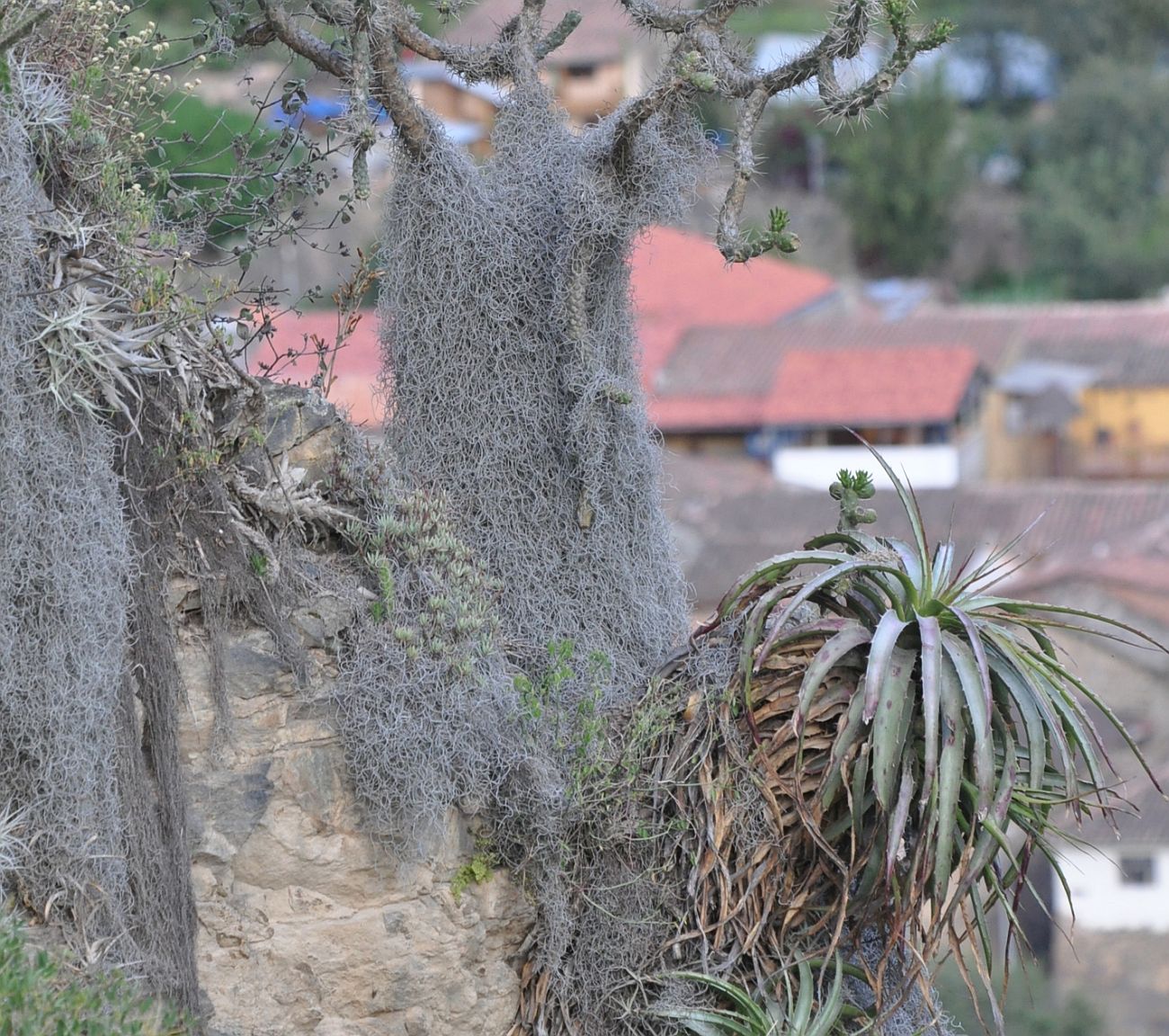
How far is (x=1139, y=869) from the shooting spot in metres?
24.9

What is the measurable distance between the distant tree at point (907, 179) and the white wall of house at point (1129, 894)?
35215 millimetres

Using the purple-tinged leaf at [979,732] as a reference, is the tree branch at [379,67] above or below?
above

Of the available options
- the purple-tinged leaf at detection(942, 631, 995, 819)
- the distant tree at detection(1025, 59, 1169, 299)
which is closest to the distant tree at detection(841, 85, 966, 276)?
the distant tree at detection(1025, 59, 1169, 299)

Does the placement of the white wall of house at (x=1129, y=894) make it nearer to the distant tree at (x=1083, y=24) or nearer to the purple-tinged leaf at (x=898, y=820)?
the purple-tinged leaf at (x=898, y=820)

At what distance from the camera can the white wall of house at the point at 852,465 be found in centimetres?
3841

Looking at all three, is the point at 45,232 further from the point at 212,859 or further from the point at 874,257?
the point at 874,257

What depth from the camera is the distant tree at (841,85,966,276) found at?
56688 mm

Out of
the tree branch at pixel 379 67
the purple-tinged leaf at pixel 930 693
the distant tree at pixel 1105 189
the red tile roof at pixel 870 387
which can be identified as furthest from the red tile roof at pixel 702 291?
the purple-tinged leaf at pixel 930 693

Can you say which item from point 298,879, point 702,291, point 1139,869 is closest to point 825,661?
point 298,879

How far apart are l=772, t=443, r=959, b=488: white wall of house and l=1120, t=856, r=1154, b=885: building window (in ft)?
47.2

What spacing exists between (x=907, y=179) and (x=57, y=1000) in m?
56.3

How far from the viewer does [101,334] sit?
4266 millimetres

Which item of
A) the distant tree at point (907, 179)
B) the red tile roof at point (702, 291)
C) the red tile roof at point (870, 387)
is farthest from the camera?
the distant tree at point (907, 179)

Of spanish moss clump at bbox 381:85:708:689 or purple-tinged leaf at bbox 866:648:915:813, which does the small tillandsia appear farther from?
spanish moss clump at bbox 381:85:708:689
